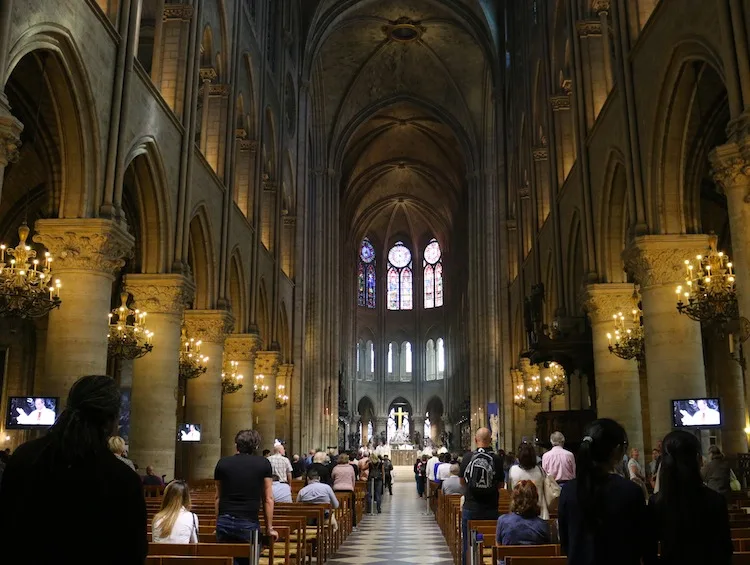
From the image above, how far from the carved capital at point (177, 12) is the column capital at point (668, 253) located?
1108 cm

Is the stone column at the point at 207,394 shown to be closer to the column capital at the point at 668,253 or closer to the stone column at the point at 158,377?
the stone column at the point at 158,377

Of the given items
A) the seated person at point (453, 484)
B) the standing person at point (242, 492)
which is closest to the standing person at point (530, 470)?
the standing person at point (242, 492)

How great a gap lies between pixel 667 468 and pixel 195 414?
16326mm

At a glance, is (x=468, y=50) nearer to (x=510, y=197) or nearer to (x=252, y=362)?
(x=510, y=197)

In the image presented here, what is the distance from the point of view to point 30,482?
2463 mm

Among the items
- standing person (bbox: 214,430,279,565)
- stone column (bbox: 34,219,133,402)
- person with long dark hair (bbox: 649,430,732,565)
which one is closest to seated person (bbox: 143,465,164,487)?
stone column (bbox: 34,219,133,402)

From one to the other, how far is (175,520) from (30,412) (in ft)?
18.3

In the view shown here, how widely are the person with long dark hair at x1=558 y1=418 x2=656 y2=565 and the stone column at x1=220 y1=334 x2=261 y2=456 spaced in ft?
63.9

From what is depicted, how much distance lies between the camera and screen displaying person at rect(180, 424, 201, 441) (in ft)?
56.3

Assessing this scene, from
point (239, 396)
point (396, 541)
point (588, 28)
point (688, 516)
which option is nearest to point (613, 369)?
point (396, 541)

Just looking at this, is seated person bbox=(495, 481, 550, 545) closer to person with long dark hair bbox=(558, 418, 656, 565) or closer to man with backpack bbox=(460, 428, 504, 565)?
man with backpack bbox=(460, 428, 504, 565)

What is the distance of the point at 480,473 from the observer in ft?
25.2

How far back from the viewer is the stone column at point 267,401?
25625mm

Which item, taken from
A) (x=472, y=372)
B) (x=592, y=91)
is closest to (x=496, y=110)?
(x=472, y=372)
